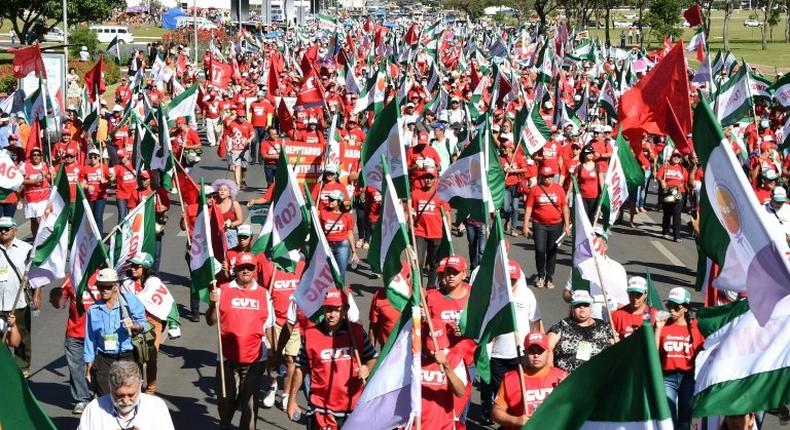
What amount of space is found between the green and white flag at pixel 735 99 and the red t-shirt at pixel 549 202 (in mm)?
6950

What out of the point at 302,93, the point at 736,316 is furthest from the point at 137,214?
the point at 302,93

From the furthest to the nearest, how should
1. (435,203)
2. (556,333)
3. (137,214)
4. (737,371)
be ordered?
1. (435,203)
2. (137,214)
3. (556,333)
4. (737,371)

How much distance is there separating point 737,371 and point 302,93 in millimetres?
17096

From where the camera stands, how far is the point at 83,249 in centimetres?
1041

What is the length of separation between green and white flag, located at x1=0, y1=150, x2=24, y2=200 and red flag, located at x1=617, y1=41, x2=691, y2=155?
8.46 metres

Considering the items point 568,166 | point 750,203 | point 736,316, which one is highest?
point 750,203

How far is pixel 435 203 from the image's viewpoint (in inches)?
570

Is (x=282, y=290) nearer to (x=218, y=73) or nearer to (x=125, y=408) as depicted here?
(x=125, y=408)

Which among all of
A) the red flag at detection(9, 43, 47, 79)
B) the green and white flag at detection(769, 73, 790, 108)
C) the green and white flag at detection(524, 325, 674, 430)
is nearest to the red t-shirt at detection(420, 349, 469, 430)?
the green and white flag at detection(524, 325, 674, 430)

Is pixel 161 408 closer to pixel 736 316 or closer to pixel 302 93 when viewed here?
pixel 736 316

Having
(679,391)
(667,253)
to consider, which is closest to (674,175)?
(667,253)

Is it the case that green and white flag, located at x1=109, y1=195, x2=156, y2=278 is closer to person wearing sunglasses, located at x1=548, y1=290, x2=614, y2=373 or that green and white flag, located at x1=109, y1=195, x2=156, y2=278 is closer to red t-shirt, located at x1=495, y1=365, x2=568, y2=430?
person wearing sunglasses, located at x1=548, y1=290, x2=614, y2=373

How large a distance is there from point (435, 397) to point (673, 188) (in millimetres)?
11912

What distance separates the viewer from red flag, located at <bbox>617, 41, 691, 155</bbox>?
36.9ft
